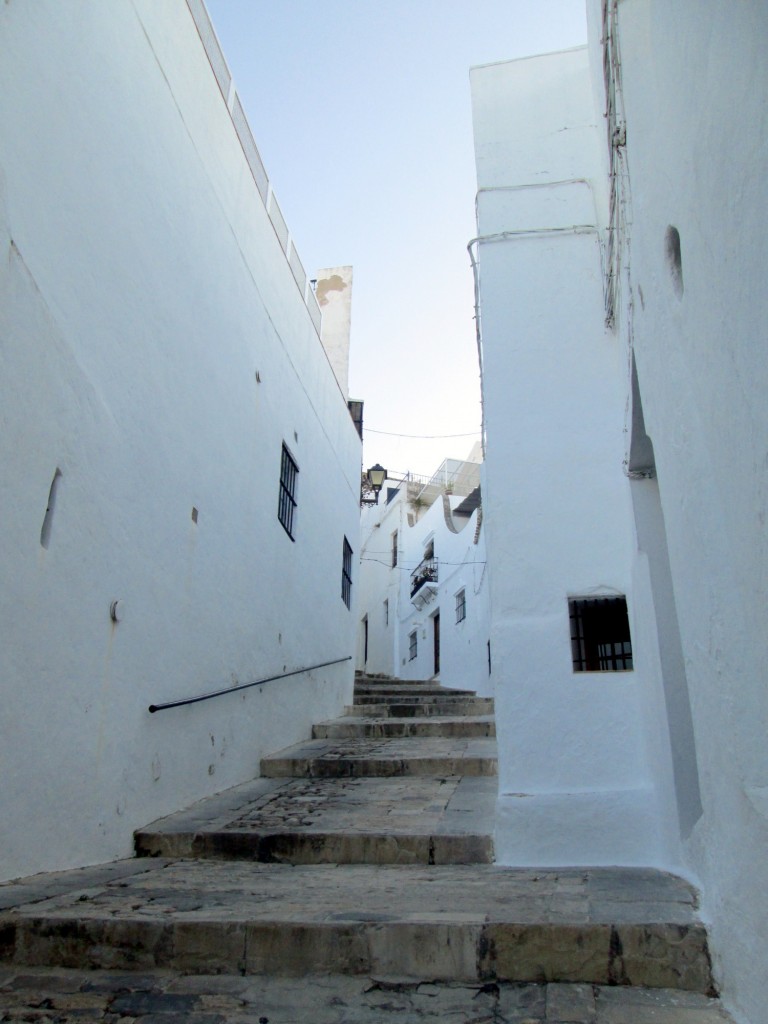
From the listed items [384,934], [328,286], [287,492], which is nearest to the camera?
[384,934]

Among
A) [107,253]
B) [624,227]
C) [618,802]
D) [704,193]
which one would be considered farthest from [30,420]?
[618,802]

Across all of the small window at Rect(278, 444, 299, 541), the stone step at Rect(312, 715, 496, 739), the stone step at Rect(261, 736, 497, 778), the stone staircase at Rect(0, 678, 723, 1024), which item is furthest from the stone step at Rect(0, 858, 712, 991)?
the small window at Rect(278, 444, 299, 541)

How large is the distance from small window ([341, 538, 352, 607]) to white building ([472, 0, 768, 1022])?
5.92m

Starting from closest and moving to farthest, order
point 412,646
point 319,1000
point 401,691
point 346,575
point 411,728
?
point 319,1000
point 411,728
point 346,575
point 401,691
point 412,646

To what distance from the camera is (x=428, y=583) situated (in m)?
16.6

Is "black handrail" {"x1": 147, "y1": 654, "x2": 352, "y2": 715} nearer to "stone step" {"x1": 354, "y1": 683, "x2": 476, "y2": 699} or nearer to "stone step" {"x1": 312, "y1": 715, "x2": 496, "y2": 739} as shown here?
"stone step" {"x1": 312, "y1": 715, "x2": 496, "y2": 739}

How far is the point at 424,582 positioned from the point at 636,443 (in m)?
13.3

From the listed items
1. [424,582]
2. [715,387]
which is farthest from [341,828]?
[424,582]

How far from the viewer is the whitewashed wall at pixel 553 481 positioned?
3.62 meters

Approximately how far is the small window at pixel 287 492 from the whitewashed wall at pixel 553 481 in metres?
3.17

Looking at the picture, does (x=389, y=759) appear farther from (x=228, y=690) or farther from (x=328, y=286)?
(x=328, y=286)

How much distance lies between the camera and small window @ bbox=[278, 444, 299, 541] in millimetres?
7199

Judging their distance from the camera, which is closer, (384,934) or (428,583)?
(384,934)

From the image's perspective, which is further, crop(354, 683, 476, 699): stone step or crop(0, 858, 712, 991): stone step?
crop(354, 683, 476, 699): stone step
